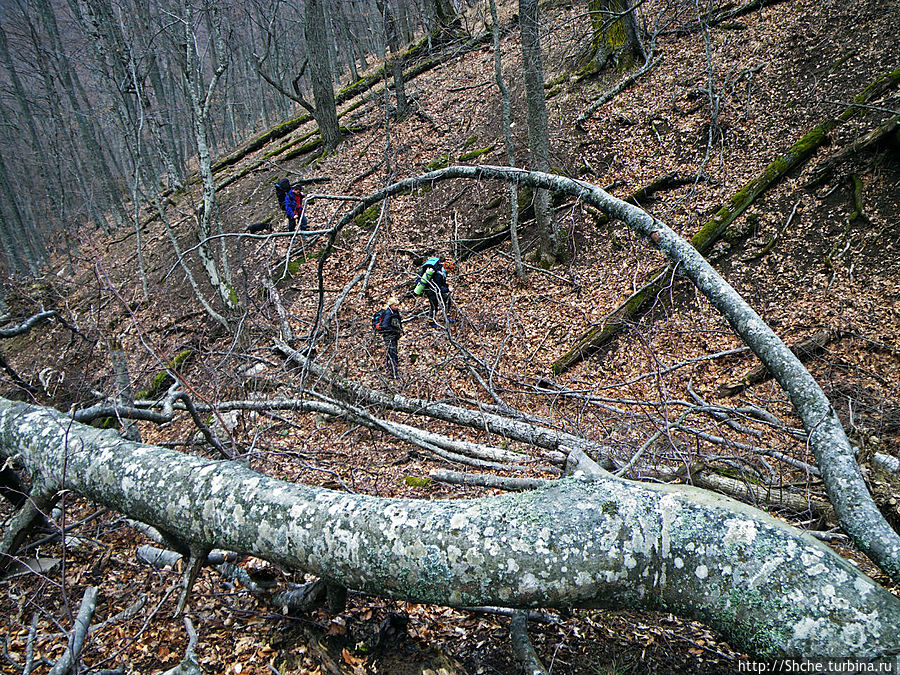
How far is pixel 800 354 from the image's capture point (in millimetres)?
5871

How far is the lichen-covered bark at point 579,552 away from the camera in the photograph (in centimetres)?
156

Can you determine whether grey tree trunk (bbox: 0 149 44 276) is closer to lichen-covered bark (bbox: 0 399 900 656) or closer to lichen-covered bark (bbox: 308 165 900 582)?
lichen-covered bark (bbox: 308 165 900 582)

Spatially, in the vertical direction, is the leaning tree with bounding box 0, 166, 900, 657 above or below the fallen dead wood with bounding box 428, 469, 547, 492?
above

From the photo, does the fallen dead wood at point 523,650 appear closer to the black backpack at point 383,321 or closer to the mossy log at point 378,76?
the black backpack at point 383,321

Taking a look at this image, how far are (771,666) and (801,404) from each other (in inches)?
47.8

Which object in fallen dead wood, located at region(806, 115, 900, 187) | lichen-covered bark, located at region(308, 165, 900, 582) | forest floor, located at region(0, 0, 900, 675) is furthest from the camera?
fallen dead wood, located at region(806, 115, 900, 187)

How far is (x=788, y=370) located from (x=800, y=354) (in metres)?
4.45

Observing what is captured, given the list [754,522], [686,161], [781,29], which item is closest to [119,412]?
[754,522]

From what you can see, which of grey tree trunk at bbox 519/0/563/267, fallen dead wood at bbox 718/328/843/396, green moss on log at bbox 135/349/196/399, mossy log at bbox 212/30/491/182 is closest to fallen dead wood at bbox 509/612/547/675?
fallen dead wood at bbox 718/328/843/396

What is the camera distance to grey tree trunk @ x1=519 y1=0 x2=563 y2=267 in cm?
859

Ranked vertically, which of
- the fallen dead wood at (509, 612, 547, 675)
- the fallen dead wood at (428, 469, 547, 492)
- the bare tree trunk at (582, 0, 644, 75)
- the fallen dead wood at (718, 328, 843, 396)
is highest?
the bare tree trunk at (582, 0, 644, 75)

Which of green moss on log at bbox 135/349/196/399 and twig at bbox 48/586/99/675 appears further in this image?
green moss on log at bbox 135/349/196/399

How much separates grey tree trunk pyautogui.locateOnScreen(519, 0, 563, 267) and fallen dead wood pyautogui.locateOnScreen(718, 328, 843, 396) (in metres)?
4.45

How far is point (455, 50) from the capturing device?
1603 centimetres
